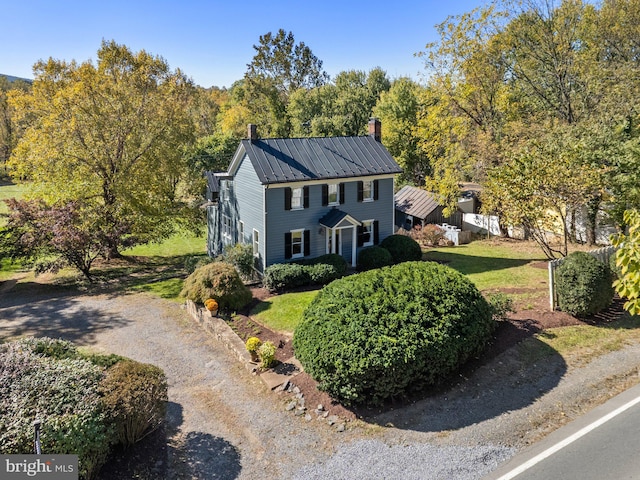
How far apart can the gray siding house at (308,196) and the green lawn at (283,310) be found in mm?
3272

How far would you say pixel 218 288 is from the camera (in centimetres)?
1788

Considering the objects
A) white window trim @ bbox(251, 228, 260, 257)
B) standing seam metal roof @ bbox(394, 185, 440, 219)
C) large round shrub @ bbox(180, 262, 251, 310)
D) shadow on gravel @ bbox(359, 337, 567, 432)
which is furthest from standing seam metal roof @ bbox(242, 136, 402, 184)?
shadow on gravel @ bbox(359, 337, 567, 432)

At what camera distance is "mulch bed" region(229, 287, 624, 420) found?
35.2 ft

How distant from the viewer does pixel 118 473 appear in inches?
315

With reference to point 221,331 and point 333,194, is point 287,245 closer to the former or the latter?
point 333,194

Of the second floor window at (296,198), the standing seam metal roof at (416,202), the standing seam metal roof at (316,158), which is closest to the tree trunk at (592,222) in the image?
the standing seam metal roof at (416,202)

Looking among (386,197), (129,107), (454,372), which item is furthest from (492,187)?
(129,107)

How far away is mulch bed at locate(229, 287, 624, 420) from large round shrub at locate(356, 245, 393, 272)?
7437 millimetres

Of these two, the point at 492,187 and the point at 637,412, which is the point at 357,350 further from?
the point at 492,187

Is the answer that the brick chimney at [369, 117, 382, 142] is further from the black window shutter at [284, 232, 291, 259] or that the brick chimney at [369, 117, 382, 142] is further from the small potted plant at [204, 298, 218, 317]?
the small potted plant at [204, 298, 218, 317]

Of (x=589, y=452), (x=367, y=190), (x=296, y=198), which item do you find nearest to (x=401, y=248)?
Result: (x=367, y=190)

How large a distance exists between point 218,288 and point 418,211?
2035 cm

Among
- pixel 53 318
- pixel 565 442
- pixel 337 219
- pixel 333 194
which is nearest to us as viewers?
pixel 565 442

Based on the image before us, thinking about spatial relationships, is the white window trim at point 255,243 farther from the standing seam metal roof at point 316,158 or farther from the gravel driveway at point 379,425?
the gravel driveway at point 379,425
